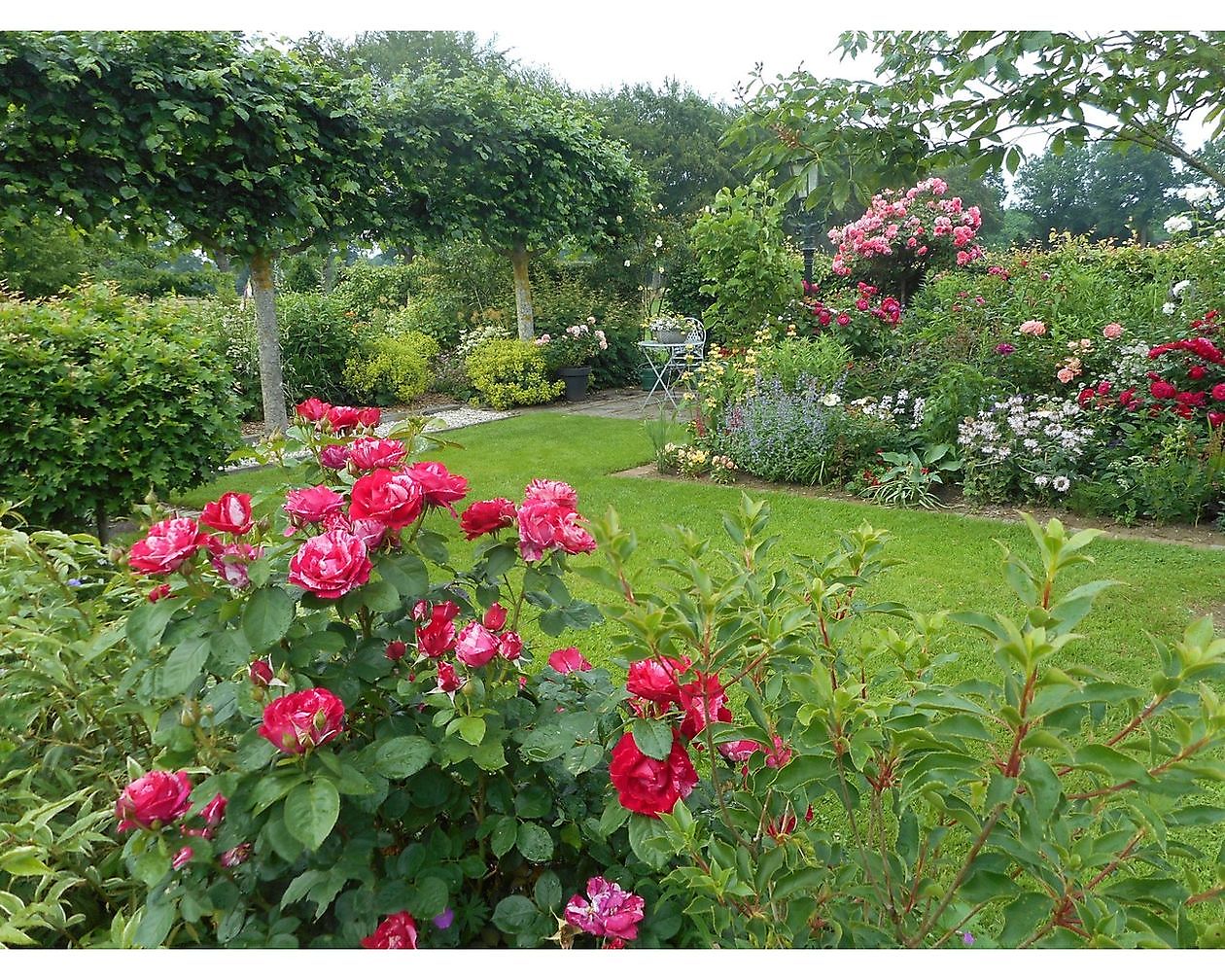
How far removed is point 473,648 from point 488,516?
0.17 meters

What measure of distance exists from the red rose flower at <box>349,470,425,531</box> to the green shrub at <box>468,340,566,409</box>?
752cm

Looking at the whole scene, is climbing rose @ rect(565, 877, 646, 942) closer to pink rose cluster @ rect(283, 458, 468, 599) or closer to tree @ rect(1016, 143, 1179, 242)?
pink rose cluster @ rect(283, 458, 468, 599)

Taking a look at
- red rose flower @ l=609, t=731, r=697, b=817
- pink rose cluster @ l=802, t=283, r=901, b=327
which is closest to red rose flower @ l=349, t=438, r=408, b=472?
red rose flower @ l=609, t=731, r=697, b=817

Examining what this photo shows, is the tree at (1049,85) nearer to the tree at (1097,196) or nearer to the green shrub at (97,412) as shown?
the green shrub at (97,412)

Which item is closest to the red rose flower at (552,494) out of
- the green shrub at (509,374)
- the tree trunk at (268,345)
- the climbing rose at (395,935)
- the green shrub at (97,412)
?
the climbing rose at (395,935)

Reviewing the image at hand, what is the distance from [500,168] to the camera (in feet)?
24.8

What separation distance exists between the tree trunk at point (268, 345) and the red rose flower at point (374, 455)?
5778mm

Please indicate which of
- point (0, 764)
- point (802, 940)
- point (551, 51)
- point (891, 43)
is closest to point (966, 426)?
point (891, 43)

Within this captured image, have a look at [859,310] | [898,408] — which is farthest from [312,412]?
[859,310]

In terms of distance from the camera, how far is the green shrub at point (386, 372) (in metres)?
8.06

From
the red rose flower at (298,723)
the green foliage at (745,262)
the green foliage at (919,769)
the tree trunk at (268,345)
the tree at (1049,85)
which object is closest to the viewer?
the green foliage at (919,769)

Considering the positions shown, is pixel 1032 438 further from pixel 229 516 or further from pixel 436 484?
pixel 229 516

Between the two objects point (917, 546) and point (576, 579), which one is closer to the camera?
point (576, 579)

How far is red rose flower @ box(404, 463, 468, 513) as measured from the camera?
84 centimetres
